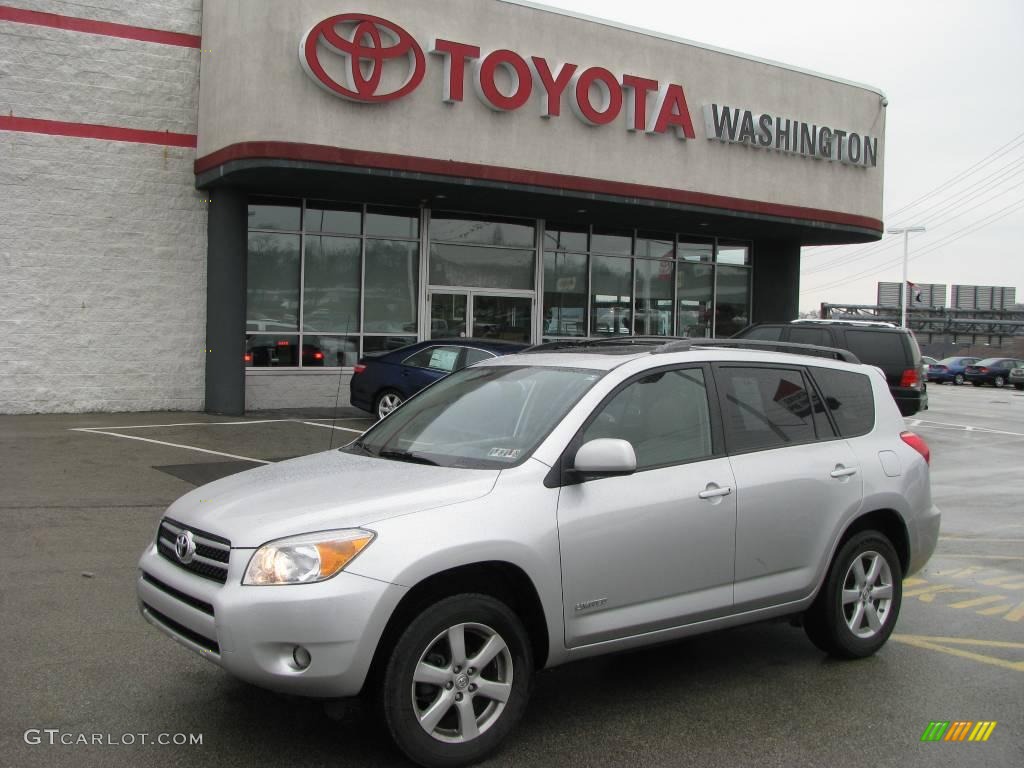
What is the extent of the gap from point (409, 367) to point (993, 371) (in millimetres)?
35472

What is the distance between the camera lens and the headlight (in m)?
3.73

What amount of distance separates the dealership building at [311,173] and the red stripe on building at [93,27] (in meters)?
0.03

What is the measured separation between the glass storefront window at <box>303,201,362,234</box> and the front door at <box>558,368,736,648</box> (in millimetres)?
13912

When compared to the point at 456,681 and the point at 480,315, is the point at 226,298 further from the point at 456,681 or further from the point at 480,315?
the point at 456,681

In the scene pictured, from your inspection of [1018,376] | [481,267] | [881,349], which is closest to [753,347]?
[881,349]

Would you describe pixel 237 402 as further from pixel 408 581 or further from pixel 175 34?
pixel 408 581

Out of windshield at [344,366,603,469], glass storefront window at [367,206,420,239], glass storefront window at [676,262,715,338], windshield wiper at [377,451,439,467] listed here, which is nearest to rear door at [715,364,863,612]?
windshield at [344,366,603,469]

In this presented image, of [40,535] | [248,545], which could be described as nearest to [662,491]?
[248,545]

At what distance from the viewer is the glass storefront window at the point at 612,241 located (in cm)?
2109

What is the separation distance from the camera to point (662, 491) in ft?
15.0

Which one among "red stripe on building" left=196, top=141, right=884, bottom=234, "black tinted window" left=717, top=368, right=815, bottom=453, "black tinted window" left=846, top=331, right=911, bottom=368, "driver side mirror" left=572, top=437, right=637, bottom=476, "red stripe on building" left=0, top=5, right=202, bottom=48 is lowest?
"driver side mirror" left=572, top=437, right=637, bottom=476

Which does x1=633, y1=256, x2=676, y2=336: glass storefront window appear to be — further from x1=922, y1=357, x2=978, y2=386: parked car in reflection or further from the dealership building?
x1=922, y1=357, x2=978, y2=386: parked car in reflection

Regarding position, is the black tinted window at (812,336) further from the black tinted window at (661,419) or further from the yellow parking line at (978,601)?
the black tinted window at (661,419)

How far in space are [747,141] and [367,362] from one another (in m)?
9.37
